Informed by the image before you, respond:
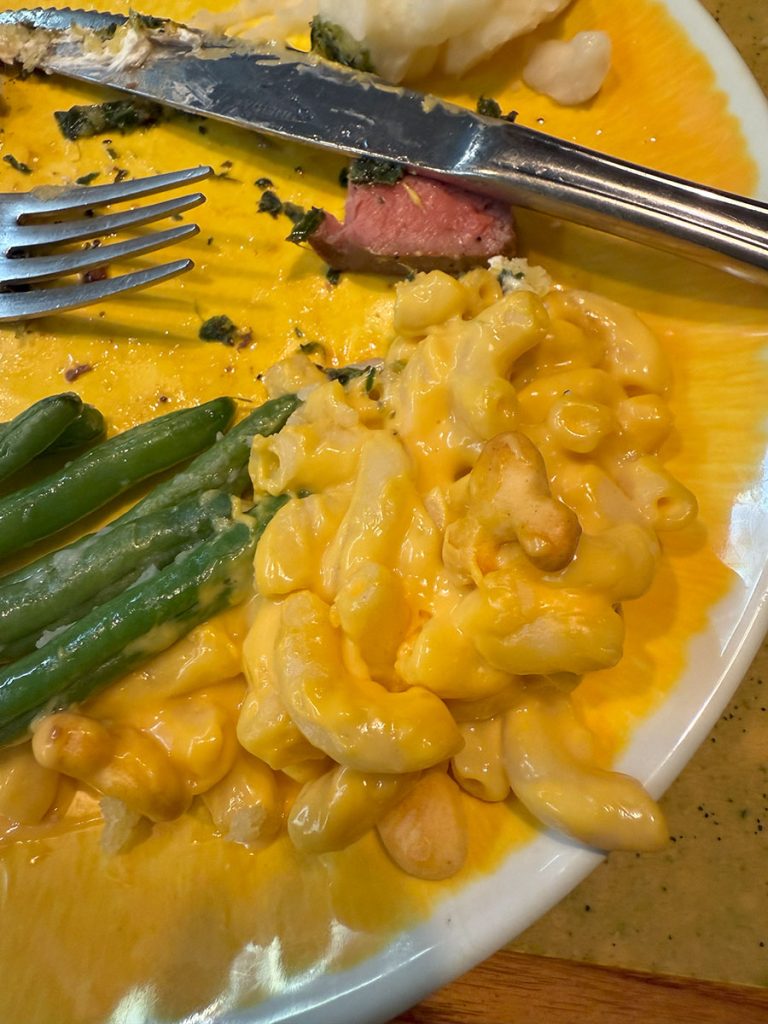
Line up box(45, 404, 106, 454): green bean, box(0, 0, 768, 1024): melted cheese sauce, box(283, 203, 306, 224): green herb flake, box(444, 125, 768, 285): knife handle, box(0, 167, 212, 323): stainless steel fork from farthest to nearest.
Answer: box(283, 203, 306, 224): green herb flake → box(0, 167, 212, 323): stainless steel fork → box(45, 404, 106, 454): green bean → box(444, 125, 768, 285): knife handle → box(0, 0, 768, 1024): melted cheese sauce

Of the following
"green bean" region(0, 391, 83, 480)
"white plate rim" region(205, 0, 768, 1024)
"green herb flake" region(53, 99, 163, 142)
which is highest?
"green herb flake" region(53, 99, 163, 142)

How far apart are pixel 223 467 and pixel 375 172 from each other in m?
0.78

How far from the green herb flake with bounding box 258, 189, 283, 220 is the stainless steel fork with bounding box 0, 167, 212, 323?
17 cm

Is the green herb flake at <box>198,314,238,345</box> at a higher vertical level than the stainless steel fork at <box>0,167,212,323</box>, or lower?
lower

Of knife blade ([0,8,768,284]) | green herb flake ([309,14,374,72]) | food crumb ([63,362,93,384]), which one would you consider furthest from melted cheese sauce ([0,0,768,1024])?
green herb flake ([309,14,374,72])

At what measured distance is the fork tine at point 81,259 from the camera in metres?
1.79

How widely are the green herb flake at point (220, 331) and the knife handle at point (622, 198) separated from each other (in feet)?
2.08

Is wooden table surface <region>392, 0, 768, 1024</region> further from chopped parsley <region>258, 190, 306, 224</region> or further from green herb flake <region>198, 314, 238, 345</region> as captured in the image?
chopped parsley <region>258, 190, 306, 224</region>

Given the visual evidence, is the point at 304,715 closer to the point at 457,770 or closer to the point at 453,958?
the point at 457,770

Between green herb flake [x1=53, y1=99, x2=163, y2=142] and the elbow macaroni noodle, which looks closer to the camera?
the elbow macaroni noodle

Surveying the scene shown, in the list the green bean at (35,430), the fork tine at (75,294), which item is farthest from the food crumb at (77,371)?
the green bean at (35,430)

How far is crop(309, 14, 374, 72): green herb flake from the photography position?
1832 mm

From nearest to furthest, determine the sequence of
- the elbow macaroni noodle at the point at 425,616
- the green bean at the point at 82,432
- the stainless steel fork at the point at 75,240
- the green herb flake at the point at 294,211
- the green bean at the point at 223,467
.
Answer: the elbow macaroni noodle at the point at 425,616
the green bean at the point at 223,467
the green bean at the point at 82,432
the stainless steel fork at the point at 75,240
the green herb flake at the point at 294,211

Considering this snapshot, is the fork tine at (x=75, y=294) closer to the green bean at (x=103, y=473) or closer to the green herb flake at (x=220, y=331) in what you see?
the green herb flake at (x=220, y=331)
